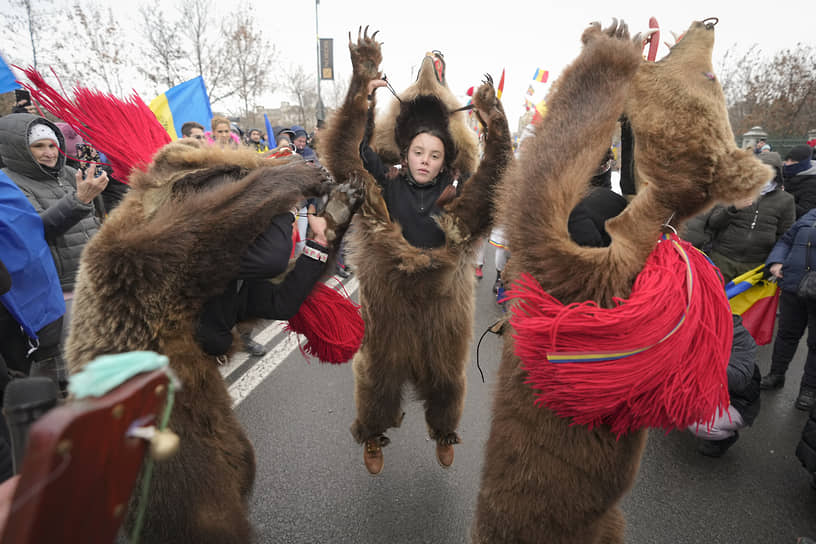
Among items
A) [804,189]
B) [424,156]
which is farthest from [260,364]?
[804,189]

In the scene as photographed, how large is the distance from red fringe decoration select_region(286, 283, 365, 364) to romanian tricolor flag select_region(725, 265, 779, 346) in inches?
142

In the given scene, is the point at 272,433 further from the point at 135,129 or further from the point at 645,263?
the point at 645,263

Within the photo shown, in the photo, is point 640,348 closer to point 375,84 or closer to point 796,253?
point 375,84

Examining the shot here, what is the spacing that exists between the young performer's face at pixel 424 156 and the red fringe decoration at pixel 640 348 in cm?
126

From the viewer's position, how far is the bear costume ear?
1161 mm

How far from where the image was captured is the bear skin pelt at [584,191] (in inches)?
46.9

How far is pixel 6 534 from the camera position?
0.47 metres

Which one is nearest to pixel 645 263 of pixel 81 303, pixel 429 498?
pixel 81 303

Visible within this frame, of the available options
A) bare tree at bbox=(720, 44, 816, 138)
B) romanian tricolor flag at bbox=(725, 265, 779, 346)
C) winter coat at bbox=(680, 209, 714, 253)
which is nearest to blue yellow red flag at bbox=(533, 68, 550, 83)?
winter coat at bbox=(680, 209, 714, 253)

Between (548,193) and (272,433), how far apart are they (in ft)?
8.94

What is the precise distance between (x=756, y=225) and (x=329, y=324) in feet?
15.3

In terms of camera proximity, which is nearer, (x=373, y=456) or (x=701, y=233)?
(x=373, y=456)

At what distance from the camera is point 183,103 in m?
4.82

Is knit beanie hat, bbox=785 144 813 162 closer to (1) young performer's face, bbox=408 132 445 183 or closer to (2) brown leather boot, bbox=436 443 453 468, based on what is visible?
(1) young performer's face, bbox=408 132 445 183
